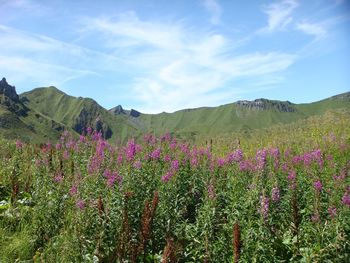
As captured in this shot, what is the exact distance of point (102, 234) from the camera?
5.37 m

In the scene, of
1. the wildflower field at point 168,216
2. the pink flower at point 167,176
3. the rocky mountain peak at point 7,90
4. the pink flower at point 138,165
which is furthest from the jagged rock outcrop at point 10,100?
the pink flower at point 167,176

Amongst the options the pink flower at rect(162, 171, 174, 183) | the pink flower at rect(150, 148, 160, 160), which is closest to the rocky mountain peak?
the pink flower at rect(150, 148, 160, 160)

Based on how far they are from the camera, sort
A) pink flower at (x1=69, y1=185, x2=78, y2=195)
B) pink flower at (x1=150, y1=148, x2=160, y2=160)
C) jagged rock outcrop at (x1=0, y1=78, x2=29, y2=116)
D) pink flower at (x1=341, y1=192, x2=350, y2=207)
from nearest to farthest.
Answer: pink flower at (x1=341, y1=192, x2=350, y2=207)
pink flower at (x1=69, y1=185, x2=78, y2=195)
pink flower at (x1=150, y1=148, x2=160, y2=160)
jagged rock outcrop at (x1=0, y1=78, x2=29, y2=116)

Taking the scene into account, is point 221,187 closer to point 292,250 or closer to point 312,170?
point 292,250

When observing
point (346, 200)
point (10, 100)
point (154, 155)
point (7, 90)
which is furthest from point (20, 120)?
point (346, 200)

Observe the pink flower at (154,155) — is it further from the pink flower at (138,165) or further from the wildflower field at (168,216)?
the pink flower at (138,165)

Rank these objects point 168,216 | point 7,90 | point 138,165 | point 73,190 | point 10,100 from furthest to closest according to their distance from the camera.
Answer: point 7,90 < point 10,100 < point 138,165 < point 168,216 < point 73,190

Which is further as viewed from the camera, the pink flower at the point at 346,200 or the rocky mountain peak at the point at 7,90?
the rocky mountain peak at the point at 7,90

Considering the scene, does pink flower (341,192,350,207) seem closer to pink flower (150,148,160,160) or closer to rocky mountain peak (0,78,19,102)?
pink flower (150,148,160,160)

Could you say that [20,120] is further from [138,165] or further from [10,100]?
[138,165]

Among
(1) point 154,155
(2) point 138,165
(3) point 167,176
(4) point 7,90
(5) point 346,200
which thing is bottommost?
(5) point 346,200

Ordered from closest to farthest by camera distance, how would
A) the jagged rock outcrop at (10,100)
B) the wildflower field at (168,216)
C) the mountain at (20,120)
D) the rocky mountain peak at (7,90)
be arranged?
the wildflower field at (168,216)
the mountain at (20,120)
the jagged rock outcrop at (10,100)
the rocky mountain peak at (7,90)

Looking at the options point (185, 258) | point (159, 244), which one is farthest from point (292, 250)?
point (159, 244)

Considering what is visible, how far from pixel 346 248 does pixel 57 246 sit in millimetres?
4944
